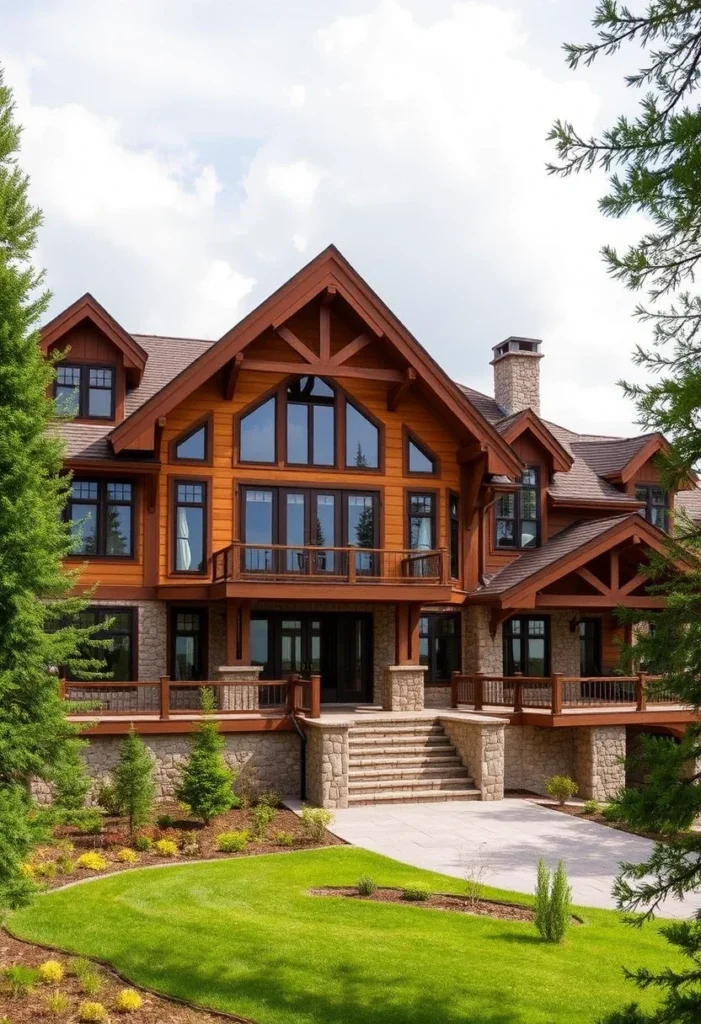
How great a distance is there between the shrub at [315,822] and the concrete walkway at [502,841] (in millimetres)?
381

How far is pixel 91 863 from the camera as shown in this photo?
13828mm

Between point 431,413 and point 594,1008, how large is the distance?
52.7 ft

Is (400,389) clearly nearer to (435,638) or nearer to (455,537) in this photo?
(455,537)

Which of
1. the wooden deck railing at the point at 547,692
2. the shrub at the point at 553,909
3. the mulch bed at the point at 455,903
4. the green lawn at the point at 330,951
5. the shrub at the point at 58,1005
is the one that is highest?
the wooden deck railing at the point at 547,692

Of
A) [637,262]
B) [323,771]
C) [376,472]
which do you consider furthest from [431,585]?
[637,262]

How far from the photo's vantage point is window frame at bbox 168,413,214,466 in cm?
2167

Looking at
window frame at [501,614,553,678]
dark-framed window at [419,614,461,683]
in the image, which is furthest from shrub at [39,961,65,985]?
window frame at [501,614,553,678]

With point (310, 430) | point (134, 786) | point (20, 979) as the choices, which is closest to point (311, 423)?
point (310, 430)

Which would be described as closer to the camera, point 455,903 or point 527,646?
point 455,903

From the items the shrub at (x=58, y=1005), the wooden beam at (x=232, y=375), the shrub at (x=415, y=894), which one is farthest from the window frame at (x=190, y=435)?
the shrub at (x=58, y=1005)

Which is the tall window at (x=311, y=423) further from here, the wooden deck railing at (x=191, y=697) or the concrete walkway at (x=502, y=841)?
the concrete walkway at (x=502, y=841)

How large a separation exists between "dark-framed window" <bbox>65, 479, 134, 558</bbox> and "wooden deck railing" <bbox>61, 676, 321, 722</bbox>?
9.27 feet

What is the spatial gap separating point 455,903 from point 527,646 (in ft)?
44.1

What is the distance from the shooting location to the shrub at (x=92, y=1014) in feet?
28.5
